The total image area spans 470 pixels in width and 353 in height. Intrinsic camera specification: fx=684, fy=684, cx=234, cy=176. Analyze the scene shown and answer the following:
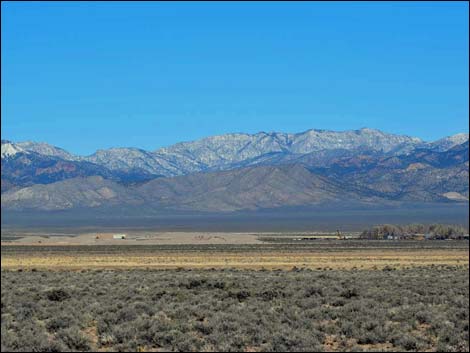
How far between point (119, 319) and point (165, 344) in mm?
2447

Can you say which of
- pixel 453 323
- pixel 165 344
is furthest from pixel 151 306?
pixel 453 323

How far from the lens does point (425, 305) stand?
1831cm

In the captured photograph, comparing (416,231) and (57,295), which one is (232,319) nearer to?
(57,295)

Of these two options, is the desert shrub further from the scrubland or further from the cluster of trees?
the cluster of trees

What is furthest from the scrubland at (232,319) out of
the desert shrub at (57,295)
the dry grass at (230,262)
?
the dry grass at (230,262)

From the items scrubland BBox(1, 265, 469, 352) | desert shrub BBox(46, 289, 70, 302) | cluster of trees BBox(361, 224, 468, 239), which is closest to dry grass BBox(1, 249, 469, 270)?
desert shrub BBox(46, 289, 70, 302)

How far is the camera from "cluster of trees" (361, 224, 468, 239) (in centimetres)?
10862

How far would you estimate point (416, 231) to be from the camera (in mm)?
117312

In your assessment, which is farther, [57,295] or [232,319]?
[57,295]

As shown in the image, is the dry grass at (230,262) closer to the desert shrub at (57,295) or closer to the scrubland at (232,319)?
the desert shrub at (57,295)

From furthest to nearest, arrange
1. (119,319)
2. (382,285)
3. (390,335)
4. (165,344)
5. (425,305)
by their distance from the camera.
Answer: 1. (382,285)
2. (425,305)
3. (119,319)
4. (390,335)
5. (165,344)

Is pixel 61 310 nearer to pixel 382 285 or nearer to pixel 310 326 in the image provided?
pixel 310 326

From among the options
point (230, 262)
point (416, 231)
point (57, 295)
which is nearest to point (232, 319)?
point (57, 295)

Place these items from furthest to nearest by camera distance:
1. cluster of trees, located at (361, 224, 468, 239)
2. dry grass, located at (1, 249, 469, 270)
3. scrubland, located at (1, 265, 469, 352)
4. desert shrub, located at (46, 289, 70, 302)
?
1. cluster of trees, located at (361, 224, 468, 239)
2. dry grass, located at (1, 249, 469, 270)
3. desert shrub, located at (46, 289, 70, 302)
4. scrubland, located at (1, 265, 469, 352)
